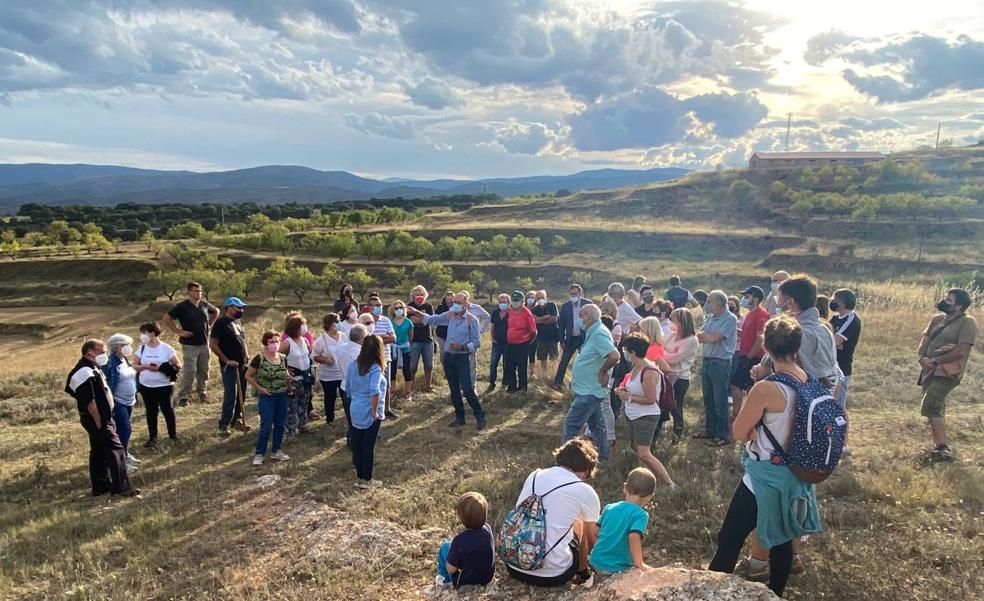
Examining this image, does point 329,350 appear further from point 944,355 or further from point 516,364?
point 944,355

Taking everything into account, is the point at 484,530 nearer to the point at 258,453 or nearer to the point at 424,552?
the point at 424,552

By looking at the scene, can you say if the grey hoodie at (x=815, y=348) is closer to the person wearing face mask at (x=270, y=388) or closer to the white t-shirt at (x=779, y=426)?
the white t-shirt at (x=779, y=426)

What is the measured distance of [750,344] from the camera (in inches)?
255

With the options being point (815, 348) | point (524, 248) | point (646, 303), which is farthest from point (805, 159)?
point (815, 348)

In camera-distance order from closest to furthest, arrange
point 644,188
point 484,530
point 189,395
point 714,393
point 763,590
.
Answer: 1. point 763,590
2. point 484,530
3. point 714,393
4. point 189,395
5. point 644,188

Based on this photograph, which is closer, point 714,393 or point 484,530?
point 484,530

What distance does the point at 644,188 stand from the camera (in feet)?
240

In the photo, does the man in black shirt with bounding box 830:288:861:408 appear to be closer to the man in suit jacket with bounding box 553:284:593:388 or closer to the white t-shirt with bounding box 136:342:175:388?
the man in suit jacket with bounding box 553:284:593:388

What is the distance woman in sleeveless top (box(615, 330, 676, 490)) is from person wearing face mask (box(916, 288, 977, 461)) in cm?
305

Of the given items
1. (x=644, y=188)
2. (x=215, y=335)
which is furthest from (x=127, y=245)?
(x=215, y=335)

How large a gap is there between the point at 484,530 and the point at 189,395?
6979 millimetres

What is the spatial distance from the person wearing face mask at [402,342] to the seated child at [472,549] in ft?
16.6

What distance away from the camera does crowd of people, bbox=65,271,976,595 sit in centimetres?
318

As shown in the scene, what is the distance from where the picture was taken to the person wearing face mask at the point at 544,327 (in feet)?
30.6
